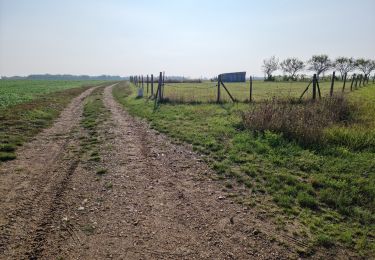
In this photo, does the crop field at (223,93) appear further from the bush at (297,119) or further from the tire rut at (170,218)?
the tire rut at (170,218)

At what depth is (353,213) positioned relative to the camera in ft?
15.4

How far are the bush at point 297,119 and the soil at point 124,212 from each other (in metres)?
3.46

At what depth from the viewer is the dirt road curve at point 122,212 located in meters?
3.71

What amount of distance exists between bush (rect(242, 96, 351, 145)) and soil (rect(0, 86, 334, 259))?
136 inches

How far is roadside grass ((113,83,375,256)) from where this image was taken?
14.2 ft

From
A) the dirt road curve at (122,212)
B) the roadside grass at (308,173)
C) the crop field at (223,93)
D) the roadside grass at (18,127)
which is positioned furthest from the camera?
the crop field at (223,93)

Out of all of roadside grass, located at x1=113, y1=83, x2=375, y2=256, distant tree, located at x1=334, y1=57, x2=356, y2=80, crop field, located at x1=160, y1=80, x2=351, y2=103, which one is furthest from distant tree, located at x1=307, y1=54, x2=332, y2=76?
roadside grass, located at x1=113, y1=83, x2=375, y2=256

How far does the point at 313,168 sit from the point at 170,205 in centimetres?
376

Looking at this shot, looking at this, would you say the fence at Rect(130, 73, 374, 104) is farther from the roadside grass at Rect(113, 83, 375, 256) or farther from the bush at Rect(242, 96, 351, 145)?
the roadside grass at Rect(113, 83, 375, 256)

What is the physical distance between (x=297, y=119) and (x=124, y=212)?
7113 millimetres

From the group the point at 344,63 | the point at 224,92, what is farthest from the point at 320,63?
the point at 224,92

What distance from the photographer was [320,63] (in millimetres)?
101000

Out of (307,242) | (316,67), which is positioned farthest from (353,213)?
(316,67)

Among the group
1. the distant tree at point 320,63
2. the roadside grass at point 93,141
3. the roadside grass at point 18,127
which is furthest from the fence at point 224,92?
the distant tree at point 320,63
